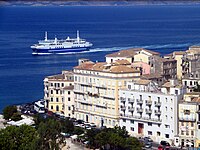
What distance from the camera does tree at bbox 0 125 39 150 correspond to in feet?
76.6

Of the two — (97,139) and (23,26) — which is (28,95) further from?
(23,26)

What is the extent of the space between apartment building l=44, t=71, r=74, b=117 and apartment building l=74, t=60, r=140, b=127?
546 millimetres

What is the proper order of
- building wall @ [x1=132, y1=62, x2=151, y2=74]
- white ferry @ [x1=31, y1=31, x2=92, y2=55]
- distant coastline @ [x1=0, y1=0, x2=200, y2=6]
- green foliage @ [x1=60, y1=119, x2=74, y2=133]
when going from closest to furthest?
green foliage @ [x1=60, y1=119, x2=74, y2=133] < building wall @ [x1=132, y1=62, x2=151, y2=74] < white ferry @ [x1=31, y1=31, x2=92, y2=55] < distant coastline @ [x1=0, y1=0, x2=200, y2=6]

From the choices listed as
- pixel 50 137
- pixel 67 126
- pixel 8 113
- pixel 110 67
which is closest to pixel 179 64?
pixel 110 67

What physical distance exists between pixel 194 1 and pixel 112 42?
10880 cm

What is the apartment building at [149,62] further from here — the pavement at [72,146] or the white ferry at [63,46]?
the white ferry at [63,46]

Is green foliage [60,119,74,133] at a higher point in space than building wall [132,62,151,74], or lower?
lower

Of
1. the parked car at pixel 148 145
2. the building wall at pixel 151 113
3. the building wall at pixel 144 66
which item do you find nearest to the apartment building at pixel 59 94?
the building wall at pixel 144 66

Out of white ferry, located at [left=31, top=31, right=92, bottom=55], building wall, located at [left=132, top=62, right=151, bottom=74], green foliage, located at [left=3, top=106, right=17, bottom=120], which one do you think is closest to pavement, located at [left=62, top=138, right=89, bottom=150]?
green foliage, located at [left=3, top=106, right=17, bottom=120]

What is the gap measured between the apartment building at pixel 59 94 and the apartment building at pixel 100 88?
0.55 meters

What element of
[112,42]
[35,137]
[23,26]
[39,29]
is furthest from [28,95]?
[23,26]

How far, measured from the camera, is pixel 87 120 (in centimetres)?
3114

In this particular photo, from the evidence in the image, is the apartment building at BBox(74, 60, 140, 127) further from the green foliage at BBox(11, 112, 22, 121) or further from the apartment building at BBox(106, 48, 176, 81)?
the green foliage at BBox(11, 112, 22, 121)

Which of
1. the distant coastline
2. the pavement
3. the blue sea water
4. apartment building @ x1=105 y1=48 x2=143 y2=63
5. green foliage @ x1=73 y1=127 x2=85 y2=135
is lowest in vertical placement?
the distant coastline
